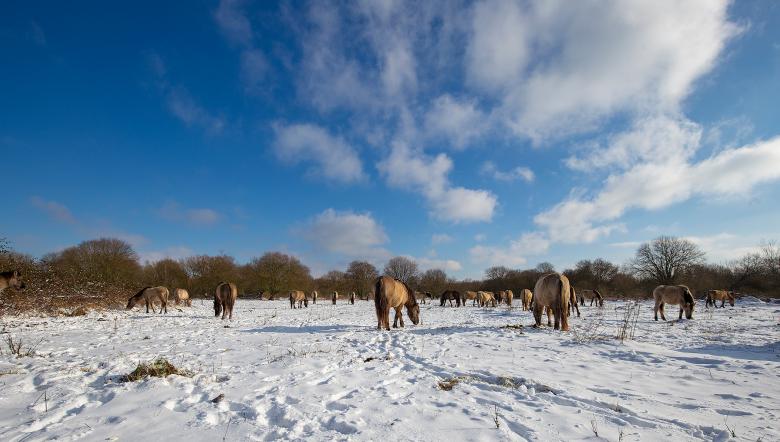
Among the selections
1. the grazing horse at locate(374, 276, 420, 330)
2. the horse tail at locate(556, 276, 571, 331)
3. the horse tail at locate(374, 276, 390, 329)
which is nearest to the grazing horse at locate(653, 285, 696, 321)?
the horse tail at locate(556, 276, 571, 331)

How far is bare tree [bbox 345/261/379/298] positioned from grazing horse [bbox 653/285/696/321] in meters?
53.5

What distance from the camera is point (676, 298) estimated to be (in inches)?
680

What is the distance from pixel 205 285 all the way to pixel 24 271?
1729 inches

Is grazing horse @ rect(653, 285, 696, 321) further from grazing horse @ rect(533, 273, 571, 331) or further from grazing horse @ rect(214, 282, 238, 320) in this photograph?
grazing horse @ rect(214, 282, 238, 320)

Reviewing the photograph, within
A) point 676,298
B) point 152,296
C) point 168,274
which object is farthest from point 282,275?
point 676,298

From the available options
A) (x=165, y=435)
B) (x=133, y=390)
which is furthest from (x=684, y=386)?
(x=133, y=390)

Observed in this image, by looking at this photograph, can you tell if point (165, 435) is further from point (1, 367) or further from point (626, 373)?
point (626, 373)

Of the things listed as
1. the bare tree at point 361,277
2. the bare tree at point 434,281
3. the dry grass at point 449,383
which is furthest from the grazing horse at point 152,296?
the bare tree at point 434,281

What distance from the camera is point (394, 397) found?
421 cm

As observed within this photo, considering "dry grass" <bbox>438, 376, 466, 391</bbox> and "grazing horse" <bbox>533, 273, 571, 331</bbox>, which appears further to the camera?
"grazing horse" <bbox>533, 273, 571, 331</bbox>

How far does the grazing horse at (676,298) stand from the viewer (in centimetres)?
1684

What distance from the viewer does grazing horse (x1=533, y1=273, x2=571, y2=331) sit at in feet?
37.3

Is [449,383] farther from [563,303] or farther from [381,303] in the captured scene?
[563,303]

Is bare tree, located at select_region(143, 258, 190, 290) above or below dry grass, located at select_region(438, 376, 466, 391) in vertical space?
above
